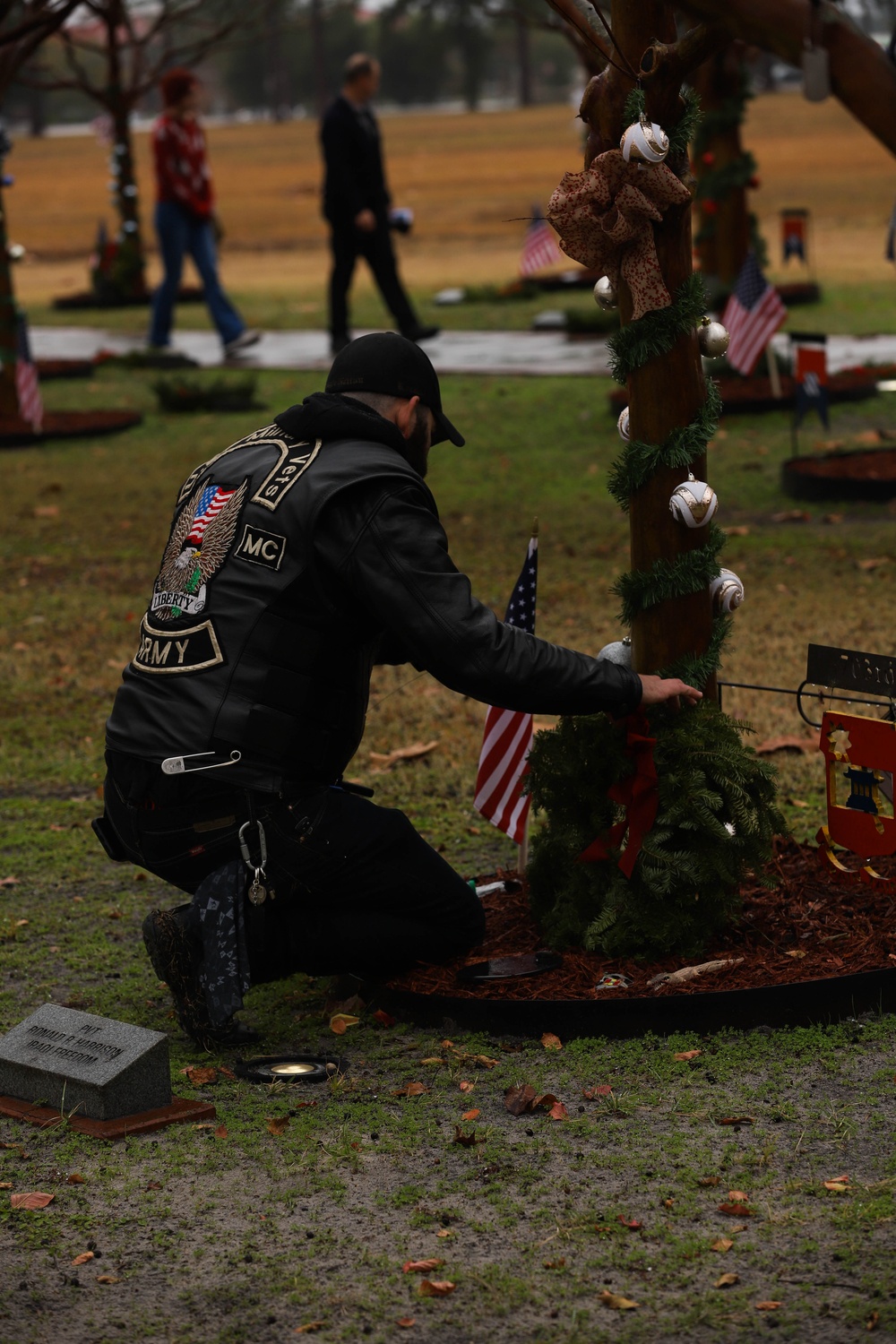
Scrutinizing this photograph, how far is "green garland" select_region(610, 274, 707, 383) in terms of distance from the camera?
410 centimetres

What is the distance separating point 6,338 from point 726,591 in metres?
9.90

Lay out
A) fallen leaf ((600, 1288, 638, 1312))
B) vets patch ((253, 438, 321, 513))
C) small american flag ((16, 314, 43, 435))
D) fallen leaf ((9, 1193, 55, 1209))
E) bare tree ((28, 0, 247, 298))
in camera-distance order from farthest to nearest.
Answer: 1. bare tree ((28, 0, 247, 298))
2. small american flag ((16, 314, 43, 435))
3. vets patch ((253, 438, 321, 513))
4. fallen leaf ((9, 1193, 55, 1209))
5. fallen leaf ((600, 1288, 638, 1312))

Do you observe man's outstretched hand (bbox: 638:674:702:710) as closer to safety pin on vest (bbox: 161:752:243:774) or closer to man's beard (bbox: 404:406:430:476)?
man's beard (bbox: 404:406:430:476)

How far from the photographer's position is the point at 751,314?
10.5 meters

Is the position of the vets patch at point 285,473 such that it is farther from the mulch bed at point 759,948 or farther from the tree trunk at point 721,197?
the tree trunk at point 721,197

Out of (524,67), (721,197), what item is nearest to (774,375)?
(721,197)

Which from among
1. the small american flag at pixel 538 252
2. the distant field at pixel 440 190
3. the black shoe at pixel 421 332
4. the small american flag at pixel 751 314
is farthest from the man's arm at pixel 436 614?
the distant field at pixel 440 190

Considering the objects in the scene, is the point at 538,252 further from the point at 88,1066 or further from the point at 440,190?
the point at 440,190

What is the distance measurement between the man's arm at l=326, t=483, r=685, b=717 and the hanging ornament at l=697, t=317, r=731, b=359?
2.51 ft

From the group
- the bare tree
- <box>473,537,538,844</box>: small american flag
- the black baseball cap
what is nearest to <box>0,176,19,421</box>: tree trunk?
the bare tree

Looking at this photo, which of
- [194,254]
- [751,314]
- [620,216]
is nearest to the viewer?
[620,216]

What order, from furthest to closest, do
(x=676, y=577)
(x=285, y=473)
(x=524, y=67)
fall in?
(x=524, y=67) → (x=676, y=577) → (x=285, y=473)

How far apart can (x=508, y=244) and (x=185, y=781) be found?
85.7ft

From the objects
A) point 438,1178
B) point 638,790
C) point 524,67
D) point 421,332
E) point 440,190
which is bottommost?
point 438,1178
